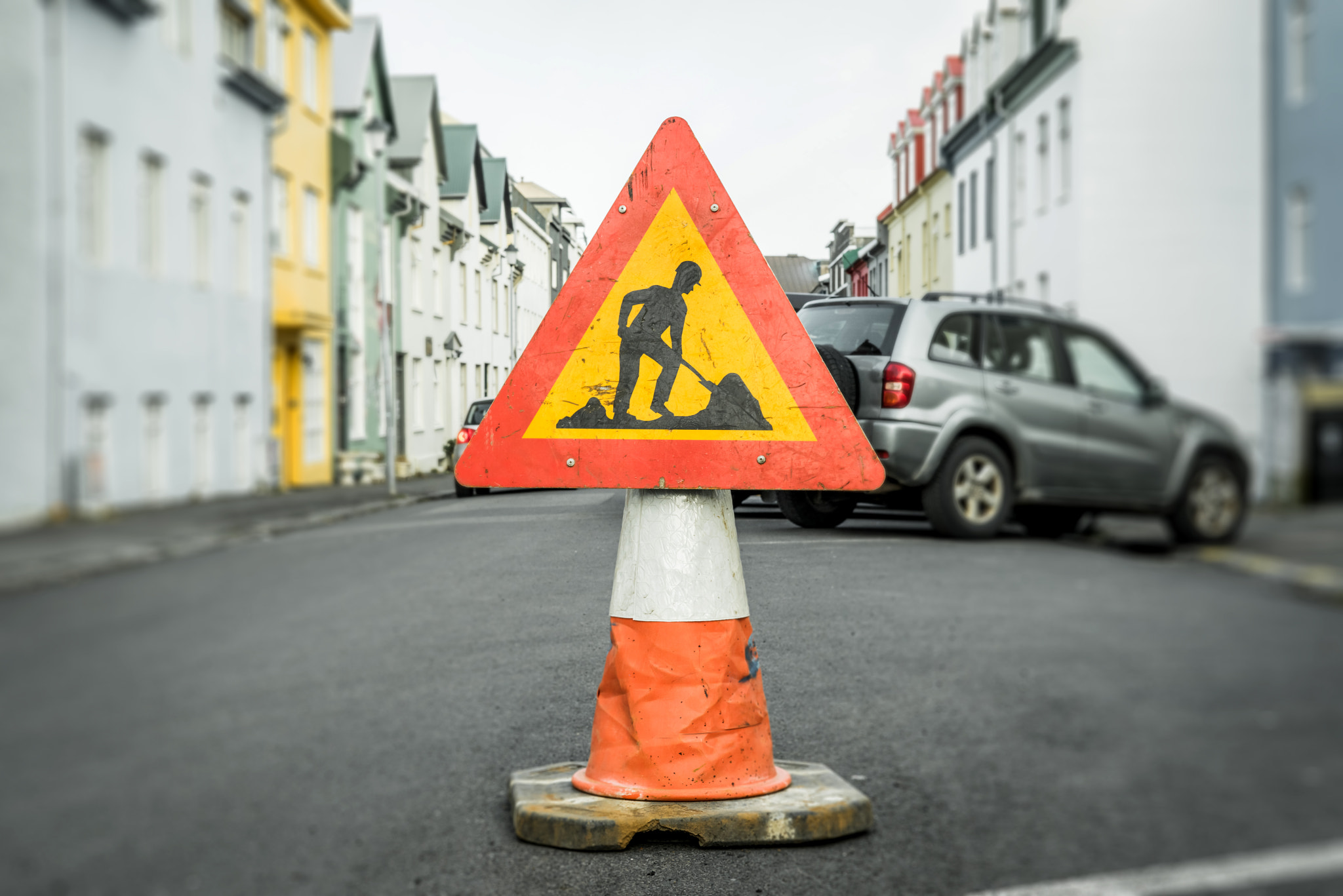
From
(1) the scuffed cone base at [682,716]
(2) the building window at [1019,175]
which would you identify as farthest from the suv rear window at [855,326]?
(1) the scuffed cone base at [682,716]

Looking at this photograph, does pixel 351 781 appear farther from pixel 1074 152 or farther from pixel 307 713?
pixel 1074 152

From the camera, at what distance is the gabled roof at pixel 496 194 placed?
204 centimetres

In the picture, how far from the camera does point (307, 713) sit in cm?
211

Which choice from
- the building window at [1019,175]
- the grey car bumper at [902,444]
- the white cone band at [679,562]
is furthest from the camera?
the white cone band at [679,562]

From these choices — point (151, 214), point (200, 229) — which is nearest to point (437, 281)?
point (200, 229)

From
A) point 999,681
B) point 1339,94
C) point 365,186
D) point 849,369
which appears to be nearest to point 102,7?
point 365,186

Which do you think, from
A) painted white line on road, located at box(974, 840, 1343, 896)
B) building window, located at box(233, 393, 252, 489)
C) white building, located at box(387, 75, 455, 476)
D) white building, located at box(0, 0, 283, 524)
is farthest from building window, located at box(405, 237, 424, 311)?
painted white line on road, located at box(974, 840, 1343, 896)

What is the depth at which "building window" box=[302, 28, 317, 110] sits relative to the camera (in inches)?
59.0

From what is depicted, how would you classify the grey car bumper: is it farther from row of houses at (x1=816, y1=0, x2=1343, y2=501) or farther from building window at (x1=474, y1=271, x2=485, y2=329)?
building window at (x1=474, y1=271, x2=485, y2=329)

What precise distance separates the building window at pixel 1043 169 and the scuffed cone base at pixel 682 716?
1.35 meters

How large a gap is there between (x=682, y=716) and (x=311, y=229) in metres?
1.41

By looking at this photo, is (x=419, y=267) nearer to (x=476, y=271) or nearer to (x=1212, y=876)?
(x=476, y=271)

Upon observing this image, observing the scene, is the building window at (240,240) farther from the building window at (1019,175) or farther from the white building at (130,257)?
the building window at (1019,175)

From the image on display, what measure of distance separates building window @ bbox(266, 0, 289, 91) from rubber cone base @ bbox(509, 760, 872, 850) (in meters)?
1.62
